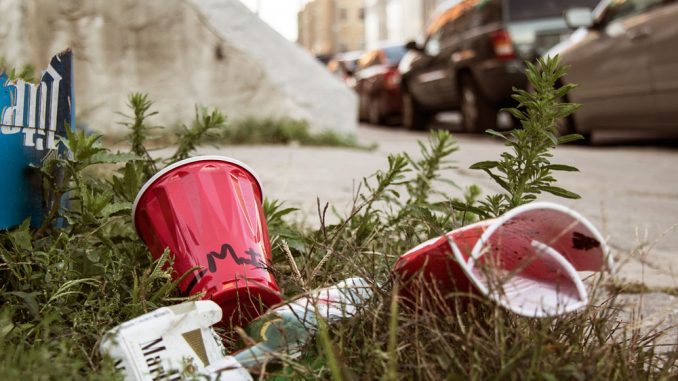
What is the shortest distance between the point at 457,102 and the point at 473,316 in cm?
940

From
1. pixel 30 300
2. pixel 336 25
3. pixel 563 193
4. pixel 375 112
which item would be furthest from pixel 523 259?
pixel 336 25

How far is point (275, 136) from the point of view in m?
6.52

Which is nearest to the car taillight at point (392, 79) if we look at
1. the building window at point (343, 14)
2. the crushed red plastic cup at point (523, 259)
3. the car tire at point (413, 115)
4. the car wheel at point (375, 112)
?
the car wheel at point (375, 112)

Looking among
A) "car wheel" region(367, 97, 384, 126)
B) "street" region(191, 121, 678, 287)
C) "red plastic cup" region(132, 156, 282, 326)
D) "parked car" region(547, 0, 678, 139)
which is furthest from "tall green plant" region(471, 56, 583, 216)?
"car wheel" region(367, 97, 384, 126)

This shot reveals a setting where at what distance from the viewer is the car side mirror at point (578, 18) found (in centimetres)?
782

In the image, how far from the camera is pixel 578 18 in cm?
788

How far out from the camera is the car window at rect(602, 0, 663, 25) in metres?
7.47

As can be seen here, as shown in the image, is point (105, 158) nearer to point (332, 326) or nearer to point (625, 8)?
point (332, 326)

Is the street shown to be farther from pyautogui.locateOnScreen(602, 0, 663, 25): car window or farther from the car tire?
the car tire

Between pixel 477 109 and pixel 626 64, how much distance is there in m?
2.51

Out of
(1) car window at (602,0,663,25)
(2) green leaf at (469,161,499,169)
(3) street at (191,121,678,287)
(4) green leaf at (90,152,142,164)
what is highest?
(1) car window at (602,0,663,25)

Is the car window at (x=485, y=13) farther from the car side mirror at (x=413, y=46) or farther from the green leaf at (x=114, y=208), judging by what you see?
the green leaf at (x=114, y=208)

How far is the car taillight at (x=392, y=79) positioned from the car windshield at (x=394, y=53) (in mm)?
1608

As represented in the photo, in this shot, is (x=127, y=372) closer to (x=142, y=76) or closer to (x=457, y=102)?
(x=142, y=76)
